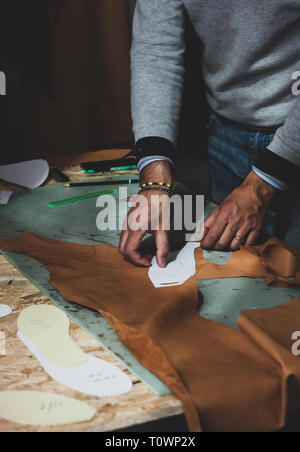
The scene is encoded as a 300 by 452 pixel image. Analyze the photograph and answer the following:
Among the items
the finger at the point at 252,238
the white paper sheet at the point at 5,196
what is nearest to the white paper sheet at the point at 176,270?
the finger at the point at 252,238

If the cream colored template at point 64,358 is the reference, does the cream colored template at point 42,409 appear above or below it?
above

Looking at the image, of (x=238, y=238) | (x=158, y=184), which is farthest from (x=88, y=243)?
(x=238, y=238)

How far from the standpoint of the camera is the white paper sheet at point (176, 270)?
29.5 inches

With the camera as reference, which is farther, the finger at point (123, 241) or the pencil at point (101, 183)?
the pencil at point (101, 183)

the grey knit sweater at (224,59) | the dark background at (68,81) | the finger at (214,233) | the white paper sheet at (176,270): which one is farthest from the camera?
the dark background at (68,81)

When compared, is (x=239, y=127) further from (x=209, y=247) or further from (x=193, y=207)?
(x=209, y=247)

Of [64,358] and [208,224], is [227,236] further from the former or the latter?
[64,358]

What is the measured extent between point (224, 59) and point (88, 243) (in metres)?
0.60

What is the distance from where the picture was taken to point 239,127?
1194mm

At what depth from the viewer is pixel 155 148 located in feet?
3.37

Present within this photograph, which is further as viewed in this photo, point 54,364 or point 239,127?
point 239,127

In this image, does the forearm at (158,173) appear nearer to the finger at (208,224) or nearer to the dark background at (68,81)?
the finger at (208,224)

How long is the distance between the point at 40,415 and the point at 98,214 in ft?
2.10
